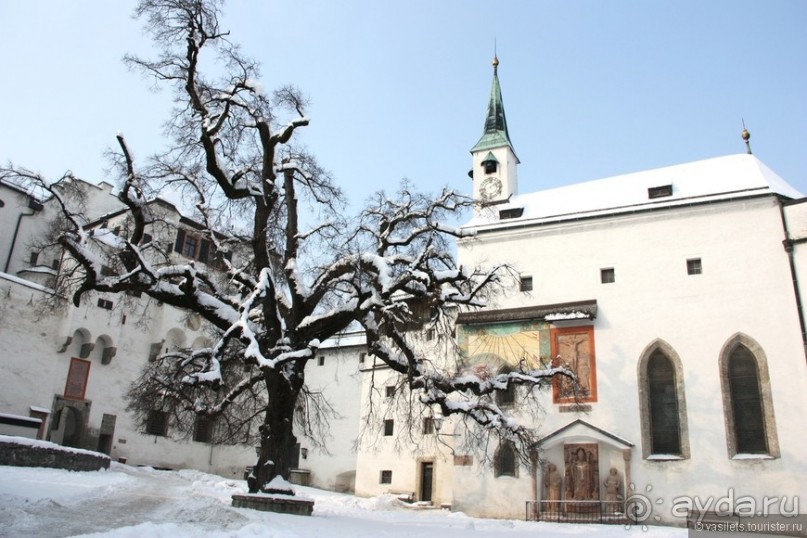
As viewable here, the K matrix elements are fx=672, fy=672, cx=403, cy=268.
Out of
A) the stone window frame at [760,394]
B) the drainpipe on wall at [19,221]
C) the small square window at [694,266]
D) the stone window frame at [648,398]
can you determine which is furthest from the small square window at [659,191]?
the drainpipe on wall at [19,221]

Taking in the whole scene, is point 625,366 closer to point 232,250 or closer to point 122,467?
point 232,250

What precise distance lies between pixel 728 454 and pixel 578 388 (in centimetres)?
532

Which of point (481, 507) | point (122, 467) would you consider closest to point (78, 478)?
point (122, 467)

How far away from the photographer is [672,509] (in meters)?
22.7

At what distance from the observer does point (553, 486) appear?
24.4 meters

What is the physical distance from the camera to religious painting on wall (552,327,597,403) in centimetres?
2512

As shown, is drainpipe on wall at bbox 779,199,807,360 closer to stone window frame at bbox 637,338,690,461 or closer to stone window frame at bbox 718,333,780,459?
stone window frame at bbox 718,333,780,459

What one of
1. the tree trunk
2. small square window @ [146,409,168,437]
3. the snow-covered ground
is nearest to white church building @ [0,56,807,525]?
small square window @ [146,409,168,437]

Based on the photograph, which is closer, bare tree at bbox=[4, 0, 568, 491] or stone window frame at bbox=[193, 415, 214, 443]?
bare tree at bbox=[4, 0, 568, 491]

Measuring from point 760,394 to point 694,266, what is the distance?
5137 mm

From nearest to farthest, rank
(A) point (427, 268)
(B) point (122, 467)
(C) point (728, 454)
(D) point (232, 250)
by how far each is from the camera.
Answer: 1. (A) point (427, 268)
2. (D) point (232, 250)
3. (C) point (728, 454)
4. (B) point (122, 467)

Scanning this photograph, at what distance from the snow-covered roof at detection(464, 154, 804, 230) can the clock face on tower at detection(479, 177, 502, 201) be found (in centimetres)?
197

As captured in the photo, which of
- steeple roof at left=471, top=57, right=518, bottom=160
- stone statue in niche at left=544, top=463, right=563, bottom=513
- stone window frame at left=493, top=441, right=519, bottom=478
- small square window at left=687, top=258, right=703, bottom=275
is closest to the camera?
stone statue in niche at left=544, top=463, right=563, bottom=513

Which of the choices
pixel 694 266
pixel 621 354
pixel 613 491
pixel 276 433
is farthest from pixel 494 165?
pixel 276 433
